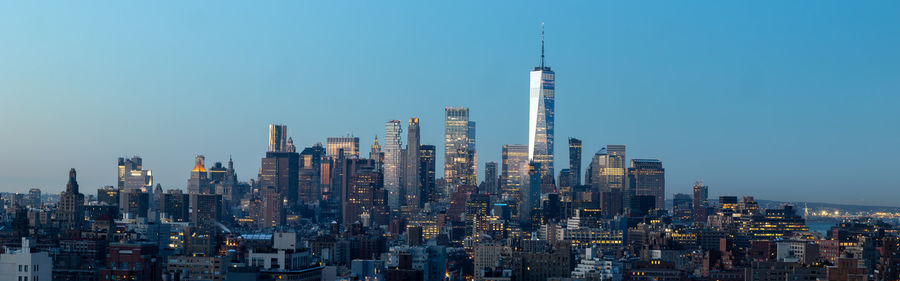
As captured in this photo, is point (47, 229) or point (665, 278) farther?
point (47, 229)

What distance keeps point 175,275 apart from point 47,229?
67837 mm

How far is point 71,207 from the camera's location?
191 m

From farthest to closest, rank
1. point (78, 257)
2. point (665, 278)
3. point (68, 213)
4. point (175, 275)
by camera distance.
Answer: point (68, 213) → point (665, 278) → point (78, 257) → point (175, 275)

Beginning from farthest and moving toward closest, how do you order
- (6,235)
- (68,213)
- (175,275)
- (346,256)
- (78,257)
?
(68,213), (346,256), (6,235), (78,257), (175,275)

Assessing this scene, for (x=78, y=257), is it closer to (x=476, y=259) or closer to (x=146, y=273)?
(x=146, y=273)

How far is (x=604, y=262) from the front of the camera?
142500mm

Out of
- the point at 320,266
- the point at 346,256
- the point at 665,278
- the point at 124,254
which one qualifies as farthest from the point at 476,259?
the point at 124,254

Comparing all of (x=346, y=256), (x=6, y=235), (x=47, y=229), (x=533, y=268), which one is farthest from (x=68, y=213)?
(x=533, y=268)

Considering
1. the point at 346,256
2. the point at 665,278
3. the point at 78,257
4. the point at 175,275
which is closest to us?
the point at 175,275

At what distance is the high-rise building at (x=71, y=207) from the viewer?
18788cm

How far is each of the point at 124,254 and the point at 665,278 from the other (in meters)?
54.0

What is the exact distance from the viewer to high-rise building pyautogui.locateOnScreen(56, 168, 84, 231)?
188 m

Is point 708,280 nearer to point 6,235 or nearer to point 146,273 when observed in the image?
point 146,273

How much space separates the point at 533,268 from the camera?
13925 centimetres
